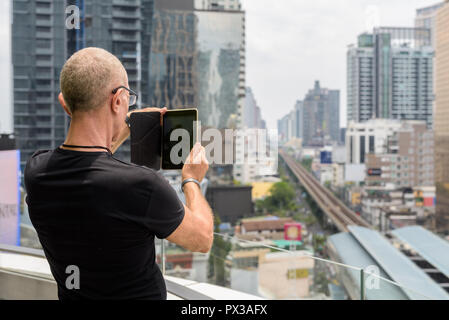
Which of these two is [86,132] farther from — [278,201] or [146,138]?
[278,201]

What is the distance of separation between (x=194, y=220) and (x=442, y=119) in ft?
165

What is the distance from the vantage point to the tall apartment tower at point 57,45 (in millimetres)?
2408

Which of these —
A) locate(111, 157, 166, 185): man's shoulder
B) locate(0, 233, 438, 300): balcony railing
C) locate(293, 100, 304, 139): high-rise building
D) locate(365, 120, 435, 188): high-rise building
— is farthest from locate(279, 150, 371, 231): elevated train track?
locate(111, 157, 166, 185): man's shoulder

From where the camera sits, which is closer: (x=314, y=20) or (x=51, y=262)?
(x=51, y=262)

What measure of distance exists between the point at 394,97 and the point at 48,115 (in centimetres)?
4092

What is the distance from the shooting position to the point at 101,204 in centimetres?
61

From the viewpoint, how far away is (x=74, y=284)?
2.21ft

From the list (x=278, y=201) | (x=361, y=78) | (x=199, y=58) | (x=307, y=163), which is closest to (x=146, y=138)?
(x=199, y=58)

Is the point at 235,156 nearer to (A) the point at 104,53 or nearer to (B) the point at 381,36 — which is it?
(A) the point at 104,53

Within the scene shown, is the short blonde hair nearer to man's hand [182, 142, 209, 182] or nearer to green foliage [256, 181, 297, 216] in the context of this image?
man's hand [182, 142, 209, 182]

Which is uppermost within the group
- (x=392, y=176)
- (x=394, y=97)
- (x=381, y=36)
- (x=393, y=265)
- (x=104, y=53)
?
(x=381, y=36)

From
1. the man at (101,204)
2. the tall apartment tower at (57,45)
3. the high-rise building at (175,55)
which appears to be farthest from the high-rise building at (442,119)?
the man at (101,204)

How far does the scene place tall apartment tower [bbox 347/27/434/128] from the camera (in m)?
47.8

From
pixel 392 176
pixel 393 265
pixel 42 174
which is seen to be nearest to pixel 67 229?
pixel 42 174
